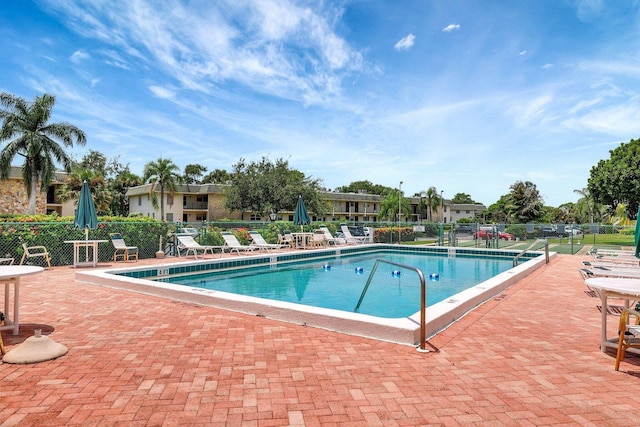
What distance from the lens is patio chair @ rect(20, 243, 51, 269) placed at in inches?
396

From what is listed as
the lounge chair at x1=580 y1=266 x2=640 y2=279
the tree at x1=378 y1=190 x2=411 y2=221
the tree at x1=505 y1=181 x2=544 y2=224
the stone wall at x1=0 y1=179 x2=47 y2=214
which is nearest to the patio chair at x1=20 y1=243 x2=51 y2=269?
the lounge chair at x1=580 y1=266 x2=640 y2=279

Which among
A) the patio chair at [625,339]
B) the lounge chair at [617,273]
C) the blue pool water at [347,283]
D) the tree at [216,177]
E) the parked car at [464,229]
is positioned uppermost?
the tree at [216,177]

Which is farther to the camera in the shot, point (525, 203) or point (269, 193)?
point (525, 203)

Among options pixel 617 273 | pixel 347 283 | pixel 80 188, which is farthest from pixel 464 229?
pixel 80 188

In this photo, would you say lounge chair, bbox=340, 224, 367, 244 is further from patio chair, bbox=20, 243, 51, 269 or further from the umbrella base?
the umbrella base

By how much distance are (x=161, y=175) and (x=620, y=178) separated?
3678 centimetres

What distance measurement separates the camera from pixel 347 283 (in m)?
10.2

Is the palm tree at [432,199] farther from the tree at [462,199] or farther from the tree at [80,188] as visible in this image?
the tree at [80,188]

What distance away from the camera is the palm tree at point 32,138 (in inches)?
1052

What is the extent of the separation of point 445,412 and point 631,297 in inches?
95.9

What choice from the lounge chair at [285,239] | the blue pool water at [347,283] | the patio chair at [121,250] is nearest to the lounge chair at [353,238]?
the lounge chair at [285,239]

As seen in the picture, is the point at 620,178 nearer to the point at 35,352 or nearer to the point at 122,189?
the point at 35,352

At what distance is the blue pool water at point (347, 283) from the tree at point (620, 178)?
1503 cm

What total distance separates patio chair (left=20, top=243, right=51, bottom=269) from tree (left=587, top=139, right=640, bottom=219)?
29219 mm
